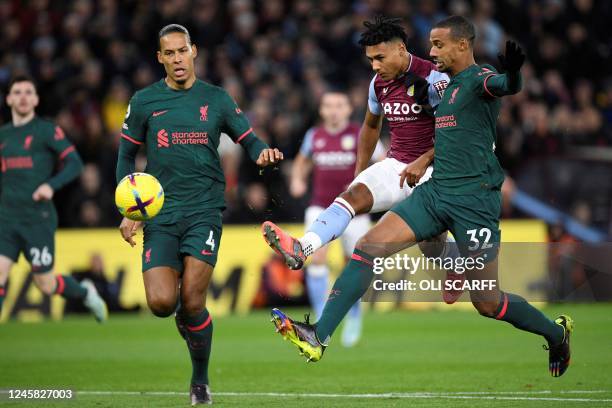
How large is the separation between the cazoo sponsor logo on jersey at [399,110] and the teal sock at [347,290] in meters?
1.21

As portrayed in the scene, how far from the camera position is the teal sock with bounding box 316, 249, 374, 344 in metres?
7.97

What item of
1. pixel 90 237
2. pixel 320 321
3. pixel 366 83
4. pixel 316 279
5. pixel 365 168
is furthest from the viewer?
pixel 366 83

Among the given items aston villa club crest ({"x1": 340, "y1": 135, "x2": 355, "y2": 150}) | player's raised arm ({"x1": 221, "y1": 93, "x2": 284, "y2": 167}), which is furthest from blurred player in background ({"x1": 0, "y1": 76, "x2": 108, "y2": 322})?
player's raised arm ({"x1": 221, "y1": 93, "x2": 284, "y2": 167})

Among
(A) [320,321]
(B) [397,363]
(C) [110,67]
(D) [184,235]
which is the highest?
(C) [110,67]

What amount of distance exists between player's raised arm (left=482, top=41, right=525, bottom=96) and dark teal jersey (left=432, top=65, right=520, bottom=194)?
0.47 ft

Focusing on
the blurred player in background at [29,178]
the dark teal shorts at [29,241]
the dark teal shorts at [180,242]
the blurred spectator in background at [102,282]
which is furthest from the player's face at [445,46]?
the blurred spectator in background at [102,282]

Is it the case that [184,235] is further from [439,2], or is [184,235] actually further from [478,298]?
[439,2]

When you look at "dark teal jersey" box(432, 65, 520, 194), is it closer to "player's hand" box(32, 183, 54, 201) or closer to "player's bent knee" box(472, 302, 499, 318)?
"player's bent knee" box(472, 302, 499, 318)

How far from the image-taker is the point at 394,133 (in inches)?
355

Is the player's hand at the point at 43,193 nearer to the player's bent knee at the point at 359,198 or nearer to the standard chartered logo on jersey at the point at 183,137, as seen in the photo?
the standard chartered logo on jersey at the point at 183,137

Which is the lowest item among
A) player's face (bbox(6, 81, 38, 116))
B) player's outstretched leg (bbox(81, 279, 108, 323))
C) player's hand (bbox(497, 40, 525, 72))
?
player's outstretched leg (bbox(81, 279, 108, 323))

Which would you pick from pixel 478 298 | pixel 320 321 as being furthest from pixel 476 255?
pixel 320 321

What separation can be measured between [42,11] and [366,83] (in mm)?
6437

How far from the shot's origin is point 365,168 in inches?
364
